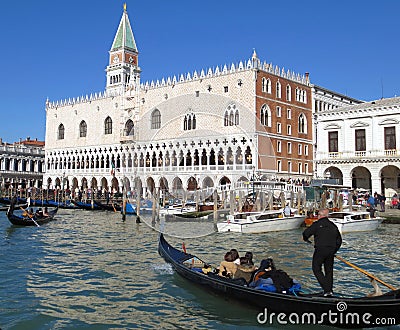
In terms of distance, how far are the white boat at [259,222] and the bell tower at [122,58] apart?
33.1 m

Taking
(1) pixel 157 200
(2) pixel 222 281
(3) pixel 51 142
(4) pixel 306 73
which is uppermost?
(4) pixel 306 73

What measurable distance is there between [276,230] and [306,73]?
1826 centimetres

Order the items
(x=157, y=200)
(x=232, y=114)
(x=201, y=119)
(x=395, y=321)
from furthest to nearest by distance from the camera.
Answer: (x=201, y=119), (x=232, y=114), (x=157, y=200), (x=395, y=321)

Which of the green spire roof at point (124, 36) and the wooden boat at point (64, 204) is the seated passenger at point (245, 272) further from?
the green spire roof at point (124, 36)

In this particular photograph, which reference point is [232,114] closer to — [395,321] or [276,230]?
[276,230]

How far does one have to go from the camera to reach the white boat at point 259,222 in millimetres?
14048

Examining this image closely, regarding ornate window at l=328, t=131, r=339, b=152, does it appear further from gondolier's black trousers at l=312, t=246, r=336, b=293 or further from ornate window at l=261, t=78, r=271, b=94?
gondolier's black trousers at l=312, t=246, r=336, b=293

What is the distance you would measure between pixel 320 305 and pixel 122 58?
A: 44.1m

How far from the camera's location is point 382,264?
9047mm

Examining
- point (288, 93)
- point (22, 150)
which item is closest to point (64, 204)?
point (288, 93)

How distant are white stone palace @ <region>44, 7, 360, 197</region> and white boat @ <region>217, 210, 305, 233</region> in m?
5.36

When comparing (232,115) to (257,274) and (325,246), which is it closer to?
(257,274)

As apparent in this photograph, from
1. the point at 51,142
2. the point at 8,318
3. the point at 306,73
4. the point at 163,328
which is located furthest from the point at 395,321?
the point at 51,142

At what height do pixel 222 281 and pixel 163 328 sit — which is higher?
pixel 222 281
